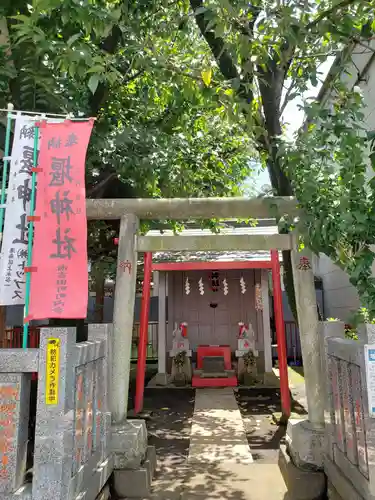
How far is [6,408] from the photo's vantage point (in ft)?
10.8

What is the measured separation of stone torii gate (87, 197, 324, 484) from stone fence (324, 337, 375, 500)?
0.31 m

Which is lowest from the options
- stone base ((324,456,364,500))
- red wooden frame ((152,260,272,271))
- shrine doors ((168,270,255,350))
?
stone base ((324,456,364,500))

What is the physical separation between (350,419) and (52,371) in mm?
2758

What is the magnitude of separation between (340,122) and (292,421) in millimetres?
3638

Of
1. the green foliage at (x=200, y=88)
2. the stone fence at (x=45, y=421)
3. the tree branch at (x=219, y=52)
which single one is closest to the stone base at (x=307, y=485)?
the green foliage at (x=200, y=88)

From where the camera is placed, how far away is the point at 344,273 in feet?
45.9

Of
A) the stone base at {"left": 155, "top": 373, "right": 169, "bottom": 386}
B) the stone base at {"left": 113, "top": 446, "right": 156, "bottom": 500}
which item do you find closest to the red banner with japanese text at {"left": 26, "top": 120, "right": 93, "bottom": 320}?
the stone base at {"left": 113, "top": 446, "right": 156, "bottom": 500}

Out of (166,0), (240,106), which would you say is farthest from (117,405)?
(166,0)

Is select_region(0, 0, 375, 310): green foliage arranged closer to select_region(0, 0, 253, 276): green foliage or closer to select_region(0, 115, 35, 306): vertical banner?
select_region(0, 0, 253, 276): green foliage

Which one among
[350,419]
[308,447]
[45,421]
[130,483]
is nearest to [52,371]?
[45,421]

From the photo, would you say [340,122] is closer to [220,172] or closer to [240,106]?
[240,106]

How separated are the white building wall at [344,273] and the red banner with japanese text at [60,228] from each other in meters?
7.19

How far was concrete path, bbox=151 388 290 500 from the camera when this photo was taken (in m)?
4.92

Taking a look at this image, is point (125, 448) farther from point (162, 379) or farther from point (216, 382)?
point (162, 379)
